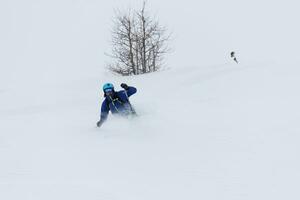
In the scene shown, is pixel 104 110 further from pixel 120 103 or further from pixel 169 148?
pixel 169 148

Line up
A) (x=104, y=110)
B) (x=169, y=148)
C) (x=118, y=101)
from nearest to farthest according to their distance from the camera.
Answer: (x=169, y=148), (x=118, y=101), (x=104, y=110)

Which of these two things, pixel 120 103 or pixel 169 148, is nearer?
pixel 169 148

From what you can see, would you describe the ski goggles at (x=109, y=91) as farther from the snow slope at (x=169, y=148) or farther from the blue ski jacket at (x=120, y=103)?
the snow slope at (x=169, y=148)

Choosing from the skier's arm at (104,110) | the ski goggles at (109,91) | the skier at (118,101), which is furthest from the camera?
the skier's arm at (104,110)

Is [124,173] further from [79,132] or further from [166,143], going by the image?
[79,132]

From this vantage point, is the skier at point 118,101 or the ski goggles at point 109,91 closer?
the ski goggles at point 109,91

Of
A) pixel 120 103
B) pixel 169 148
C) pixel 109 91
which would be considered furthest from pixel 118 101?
pixel 169 148

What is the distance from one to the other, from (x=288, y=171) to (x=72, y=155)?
16.2ft

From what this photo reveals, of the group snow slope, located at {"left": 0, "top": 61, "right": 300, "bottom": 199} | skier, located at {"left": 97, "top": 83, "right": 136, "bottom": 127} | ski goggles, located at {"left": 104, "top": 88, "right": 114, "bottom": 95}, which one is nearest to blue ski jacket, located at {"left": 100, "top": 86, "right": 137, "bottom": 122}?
skier, located at {"left": 97, "top": 83, "right": 136, "bottom": 127}

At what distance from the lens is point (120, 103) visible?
42.2ft

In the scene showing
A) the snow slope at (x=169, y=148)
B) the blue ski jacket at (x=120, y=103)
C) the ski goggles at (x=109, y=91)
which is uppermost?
the ski goggles at (x=109, y=91)

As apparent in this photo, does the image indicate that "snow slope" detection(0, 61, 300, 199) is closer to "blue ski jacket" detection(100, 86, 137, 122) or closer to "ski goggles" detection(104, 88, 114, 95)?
"blue ski jacket" detection(100, 86, 137, 122)

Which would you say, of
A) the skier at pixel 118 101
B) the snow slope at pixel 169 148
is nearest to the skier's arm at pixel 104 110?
the skier at pixel 118 101

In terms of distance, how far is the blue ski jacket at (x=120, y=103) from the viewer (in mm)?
12789
